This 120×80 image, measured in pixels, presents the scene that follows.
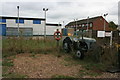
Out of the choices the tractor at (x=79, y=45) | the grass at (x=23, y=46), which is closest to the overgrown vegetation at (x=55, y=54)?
the grass at (x=23, y=46)

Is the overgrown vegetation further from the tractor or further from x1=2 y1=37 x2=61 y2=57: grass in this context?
the tractor

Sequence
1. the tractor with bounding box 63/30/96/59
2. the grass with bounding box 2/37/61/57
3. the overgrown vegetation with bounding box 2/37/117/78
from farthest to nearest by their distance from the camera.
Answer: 1. the grass with bounding box 2/37/61/57
2. the tractor with bounding box 63/30/96/59
3. the overgrown vegetation with bounding box 2/37/117/78

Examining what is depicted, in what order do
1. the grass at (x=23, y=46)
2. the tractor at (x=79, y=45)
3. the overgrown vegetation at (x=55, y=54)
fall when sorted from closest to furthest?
the overgrown vegetation at (x=55, y=54) < the tractor at (x=79, y=45) < the grass at (x=23, y=46)

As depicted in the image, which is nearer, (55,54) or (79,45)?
(79,45)

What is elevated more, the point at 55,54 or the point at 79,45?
the point at 79,45

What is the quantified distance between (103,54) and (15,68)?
3776 millimetres

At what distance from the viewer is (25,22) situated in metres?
37.5

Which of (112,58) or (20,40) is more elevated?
(20,40)

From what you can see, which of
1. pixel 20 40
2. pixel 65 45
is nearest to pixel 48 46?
pixel 65 45

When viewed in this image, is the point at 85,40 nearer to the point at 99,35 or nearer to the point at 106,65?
the point at 99,35

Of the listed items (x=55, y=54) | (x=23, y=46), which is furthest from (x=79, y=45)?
(x=23, y=46)

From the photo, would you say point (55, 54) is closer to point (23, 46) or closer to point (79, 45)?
Answer: point (79, 45)

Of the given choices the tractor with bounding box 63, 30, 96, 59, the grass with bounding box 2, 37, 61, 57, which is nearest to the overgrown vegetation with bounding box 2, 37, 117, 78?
the grass with bounding box 2, 37, 61, 57

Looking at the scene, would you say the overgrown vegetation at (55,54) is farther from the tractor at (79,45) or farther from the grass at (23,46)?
the tractor at (79,45)
